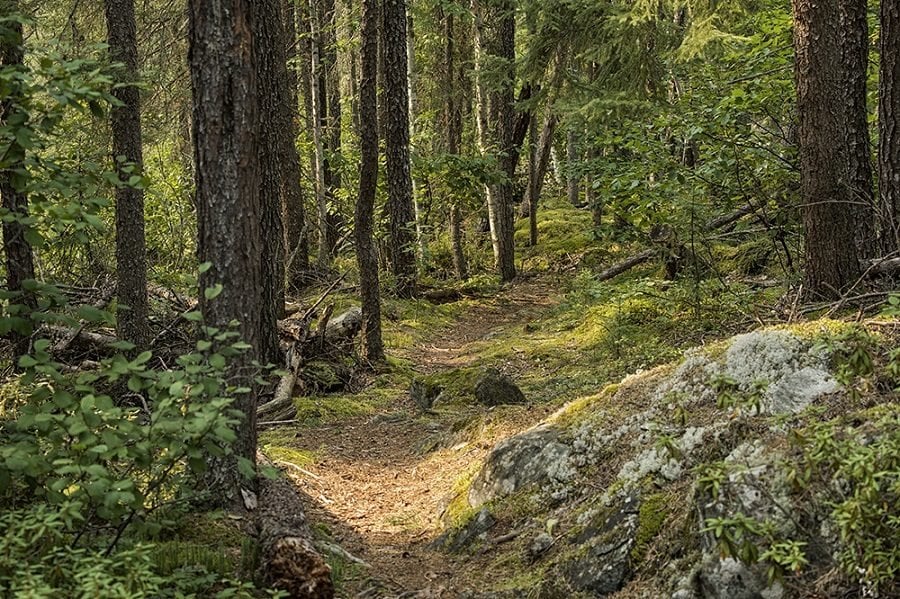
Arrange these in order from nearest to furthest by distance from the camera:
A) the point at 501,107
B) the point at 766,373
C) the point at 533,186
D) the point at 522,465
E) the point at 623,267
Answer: the point at 766,373
the point at 522,465
the point at 623,267
the point at 501,107
the point at 533,186

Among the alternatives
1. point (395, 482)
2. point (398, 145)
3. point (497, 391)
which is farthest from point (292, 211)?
point (395, 482)

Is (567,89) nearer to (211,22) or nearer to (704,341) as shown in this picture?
(704,341)

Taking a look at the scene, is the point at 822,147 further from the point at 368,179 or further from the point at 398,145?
the point at 398,145

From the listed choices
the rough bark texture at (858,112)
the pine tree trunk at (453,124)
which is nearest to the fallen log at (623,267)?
the pine tree trunk at (453,124)

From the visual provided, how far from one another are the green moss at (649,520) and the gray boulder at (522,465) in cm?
113

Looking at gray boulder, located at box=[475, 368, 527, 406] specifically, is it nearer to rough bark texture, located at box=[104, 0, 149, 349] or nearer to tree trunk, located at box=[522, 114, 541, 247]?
rough bark texture, located at box=[104, 0, 149, 349]

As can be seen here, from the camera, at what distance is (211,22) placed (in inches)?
196

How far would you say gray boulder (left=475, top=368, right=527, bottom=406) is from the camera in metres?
8.81

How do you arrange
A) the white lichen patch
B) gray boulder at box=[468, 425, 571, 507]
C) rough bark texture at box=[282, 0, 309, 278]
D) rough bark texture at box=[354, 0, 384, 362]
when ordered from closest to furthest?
the white lichen patch, gray boulder at box=[468, 425, 571, 507], rough bark texture at box=[354, 0, 384, 362], rough bark texture at box=[282, 0, 309, 278]

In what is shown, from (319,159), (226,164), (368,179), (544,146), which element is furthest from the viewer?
(544,146)

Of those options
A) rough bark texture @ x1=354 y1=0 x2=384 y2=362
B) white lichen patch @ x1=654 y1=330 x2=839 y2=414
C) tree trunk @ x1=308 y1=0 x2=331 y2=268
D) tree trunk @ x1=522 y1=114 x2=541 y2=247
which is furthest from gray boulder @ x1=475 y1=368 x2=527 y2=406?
tree trunk @ x1=522 y1=114 x2=541 y2=247

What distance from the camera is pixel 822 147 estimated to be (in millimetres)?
6680

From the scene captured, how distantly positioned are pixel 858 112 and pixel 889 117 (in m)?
0.52

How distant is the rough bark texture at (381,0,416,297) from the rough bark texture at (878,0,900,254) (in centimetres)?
835
